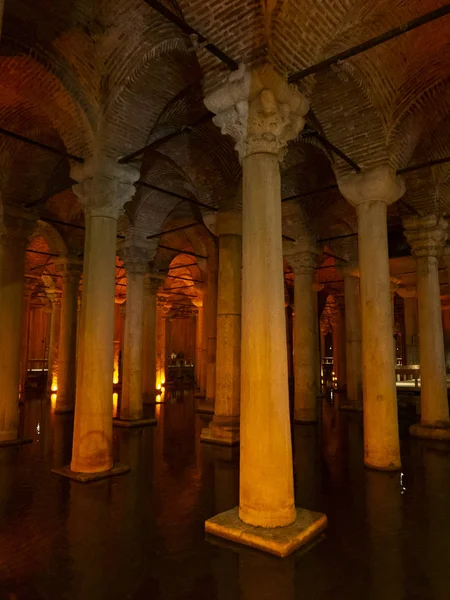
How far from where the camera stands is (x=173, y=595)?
320 centimetres

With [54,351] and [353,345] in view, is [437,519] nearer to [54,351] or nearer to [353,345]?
[353,345]

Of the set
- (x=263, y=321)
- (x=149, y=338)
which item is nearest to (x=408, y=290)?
A: (x=149, y=338)

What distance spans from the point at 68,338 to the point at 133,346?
10.5ft

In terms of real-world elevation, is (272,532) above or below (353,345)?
below

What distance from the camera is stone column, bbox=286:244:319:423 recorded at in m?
11.2

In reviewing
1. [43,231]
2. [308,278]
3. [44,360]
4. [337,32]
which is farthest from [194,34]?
[44,360]

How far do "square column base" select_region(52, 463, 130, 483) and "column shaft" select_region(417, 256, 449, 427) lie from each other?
617 centimetres

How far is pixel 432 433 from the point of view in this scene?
913 cm

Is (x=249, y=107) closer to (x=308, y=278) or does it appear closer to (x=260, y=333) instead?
(x=260, y=333)

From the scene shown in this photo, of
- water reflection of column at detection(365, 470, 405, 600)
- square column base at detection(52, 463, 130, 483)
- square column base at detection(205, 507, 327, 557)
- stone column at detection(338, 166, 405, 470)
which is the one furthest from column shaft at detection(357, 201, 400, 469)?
Answer: square column base at detection(52, 463, 130, 483)

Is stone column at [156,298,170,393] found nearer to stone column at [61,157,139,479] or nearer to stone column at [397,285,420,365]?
stone column at [397,285,420,365]

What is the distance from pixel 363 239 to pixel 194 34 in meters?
3.95

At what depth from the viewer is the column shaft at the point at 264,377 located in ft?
13.7

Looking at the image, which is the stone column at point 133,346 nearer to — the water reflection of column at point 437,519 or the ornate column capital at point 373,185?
the ornate column capital at point 373,185
